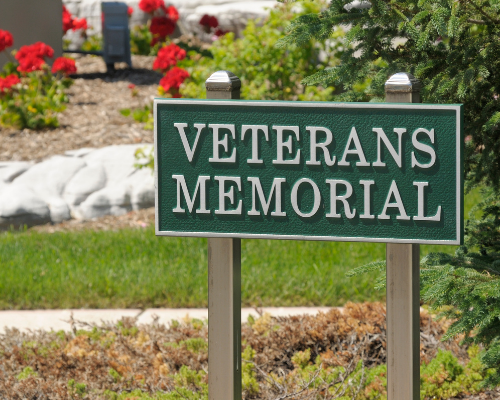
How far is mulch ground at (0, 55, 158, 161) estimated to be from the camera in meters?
7.61

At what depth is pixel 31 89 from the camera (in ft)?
27.8

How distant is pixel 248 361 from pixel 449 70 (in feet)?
5.16

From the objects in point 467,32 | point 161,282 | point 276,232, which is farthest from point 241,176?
point 161,282

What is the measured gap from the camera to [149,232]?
5.90 metres

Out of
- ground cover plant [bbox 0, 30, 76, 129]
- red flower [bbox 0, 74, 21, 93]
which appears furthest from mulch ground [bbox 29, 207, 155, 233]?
red flower [bbox 0, 74, 21, 93]

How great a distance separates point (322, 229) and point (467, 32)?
1151mm

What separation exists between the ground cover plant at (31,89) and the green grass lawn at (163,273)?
274cm

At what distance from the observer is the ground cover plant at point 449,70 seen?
2.59 metres

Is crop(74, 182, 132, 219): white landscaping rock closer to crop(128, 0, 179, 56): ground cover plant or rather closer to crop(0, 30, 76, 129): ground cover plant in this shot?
crop(0, 30, 76, 129): ground cover plant

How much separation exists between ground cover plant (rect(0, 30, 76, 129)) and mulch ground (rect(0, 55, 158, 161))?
0.42 feet

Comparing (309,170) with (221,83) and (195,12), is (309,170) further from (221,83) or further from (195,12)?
(195,12)

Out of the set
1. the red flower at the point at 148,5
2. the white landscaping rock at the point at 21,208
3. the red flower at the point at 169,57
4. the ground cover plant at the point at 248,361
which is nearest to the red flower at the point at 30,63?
the red flower at the point at 169,57

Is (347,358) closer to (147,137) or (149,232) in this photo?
(149,232)

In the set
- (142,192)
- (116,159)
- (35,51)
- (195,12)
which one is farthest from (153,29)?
(142,192)
